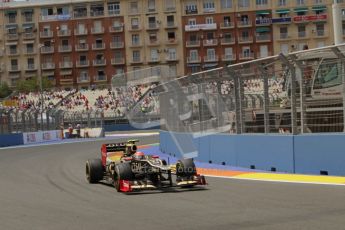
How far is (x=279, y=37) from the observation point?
88812mm

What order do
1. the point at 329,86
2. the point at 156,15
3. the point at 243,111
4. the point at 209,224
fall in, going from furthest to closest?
the point at 156,15 → the point at 243,111 → the point at 329,86 → the point at 209,224

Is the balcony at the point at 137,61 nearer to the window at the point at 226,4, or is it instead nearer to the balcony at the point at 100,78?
the balcony at the point at 100,78

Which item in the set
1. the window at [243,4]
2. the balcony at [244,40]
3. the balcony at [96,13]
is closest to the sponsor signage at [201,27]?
the balcony at [244,40]

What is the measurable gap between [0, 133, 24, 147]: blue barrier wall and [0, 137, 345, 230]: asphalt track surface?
28.7 metres

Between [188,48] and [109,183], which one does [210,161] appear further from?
[188,48]

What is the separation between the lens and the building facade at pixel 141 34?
88625mm

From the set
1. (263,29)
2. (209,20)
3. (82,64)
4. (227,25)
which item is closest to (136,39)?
(82,64)

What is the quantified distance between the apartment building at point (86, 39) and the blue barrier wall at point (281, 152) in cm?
7380

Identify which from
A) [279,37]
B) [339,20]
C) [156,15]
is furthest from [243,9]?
[339,20]

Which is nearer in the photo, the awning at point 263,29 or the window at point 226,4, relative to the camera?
the awning at point 263,29

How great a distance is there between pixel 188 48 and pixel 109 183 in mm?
79010

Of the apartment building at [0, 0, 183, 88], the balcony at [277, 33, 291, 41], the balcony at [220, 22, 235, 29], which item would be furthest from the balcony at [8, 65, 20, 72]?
the balcony at [277, 33, 291, 41]

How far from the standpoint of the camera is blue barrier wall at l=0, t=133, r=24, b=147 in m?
42.0

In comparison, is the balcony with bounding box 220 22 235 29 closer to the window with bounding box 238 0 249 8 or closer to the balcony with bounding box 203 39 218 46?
the balcony with bounding box 203 39 218 46
